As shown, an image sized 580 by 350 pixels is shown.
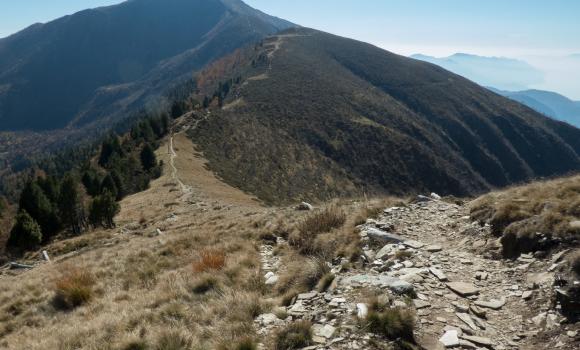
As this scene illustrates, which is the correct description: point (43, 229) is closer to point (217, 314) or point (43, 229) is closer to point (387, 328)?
point (217, 314)

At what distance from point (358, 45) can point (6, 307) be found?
196 m

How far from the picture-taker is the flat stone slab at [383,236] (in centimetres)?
957

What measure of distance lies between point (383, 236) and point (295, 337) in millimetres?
4866

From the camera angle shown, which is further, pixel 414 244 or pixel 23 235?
pixel 23 235

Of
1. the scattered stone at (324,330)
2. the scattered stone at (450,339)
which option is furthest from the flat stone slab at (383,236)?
the scattered stone at (324,330)

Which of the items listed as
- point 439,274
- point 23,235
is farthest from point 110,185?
point 439,274

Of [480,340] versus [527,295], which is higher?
[527,295]

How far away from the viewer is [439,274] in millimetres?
7371

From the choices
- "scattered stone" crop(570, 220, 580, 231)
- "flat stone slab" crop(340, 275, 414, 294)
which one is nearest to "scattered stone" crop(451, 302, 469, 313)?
"flat stone slab" crop(340, 275, 414, 294)

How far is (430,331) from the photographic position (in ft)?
18.4

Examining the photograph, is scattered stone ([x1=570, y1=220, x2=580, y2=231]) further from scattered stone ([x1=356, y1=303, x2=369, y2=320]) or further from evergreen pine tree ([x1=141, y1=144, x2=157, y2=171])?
evergreen pine tree ([x1=141, y1=144, x2=157, y2=171])

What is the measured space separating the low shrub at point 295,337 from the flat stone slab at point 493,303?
10.0 ft

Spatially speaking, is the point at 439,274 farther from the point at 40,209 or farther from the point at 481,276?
the point at 40,209

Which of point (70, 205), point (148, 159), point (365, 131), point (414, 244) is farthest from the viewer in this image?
point (365, 131)
